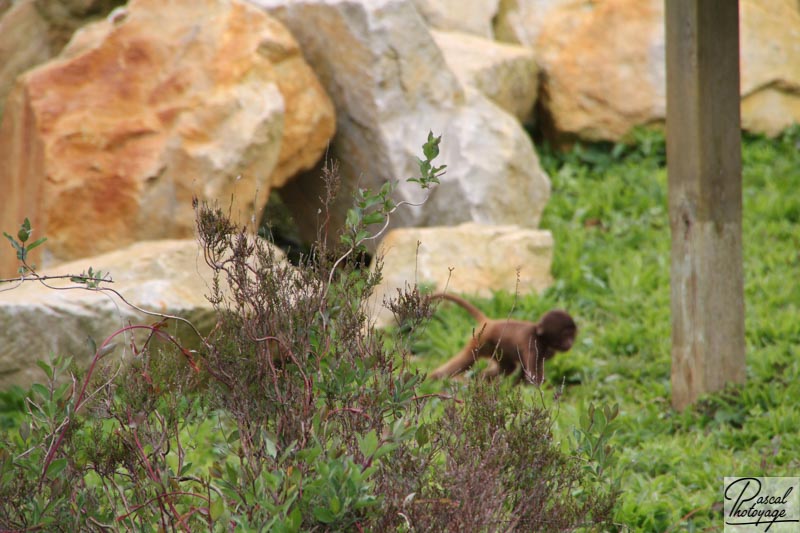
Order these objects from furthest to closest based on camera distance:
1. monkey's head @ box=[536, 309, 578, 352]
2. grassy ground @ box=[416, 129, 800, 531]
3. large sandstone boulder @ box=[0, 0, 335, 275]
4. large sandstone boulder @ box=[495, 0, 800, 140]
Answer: large sandstone boulder @ box=[495, 0, 800, 140]
large sandstone boulder @ box=[0, 0, 335, 275]
monkey's head @ box=[536, 309, 578, 352]
grassy ground @ box=[416, 129, 800, 531]

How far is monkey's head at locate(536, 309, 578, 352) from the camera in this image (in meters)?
5.02

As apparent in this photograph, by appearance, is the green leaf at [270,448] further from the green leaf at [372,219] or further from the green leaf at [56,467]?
the green leaf at [372,219]

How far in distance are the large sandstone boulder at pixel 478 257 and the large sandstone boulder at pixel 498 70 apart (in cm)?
213

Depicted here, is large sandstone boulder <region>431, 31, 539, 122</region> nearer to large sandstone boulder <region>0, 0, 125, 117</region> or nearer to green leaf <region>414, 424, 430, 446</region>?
large sandstone boulder <region>0, 0, 125, 117</region>

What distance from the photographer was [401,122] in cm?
710

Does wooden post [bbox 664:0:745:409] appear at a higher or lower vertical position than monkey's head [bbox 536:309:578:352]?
higher

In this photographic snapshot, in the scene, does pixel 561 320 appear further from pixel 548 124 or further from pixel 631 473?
pixel 548 124

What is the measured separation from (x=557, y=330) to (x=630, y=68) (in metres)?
4.17

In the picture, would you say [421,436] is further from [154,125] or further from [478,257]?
[154,125]

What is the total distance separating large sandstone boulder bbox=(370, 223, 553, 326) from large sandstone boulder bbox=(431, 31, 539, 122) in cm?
213

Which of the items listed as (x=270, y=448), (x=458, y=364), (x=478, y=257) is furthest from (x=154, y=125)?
(x=270, y=448)

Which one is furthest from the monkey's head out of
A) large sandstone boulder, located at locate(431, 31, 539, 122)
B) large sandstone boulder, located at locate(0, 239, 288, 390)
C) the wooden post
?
large sandstone boulder, located at locate(431, 31, 539, 122)

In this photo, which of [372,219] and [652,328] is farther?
[652,328]

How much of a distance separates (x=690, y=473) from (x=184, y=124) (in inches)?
166
